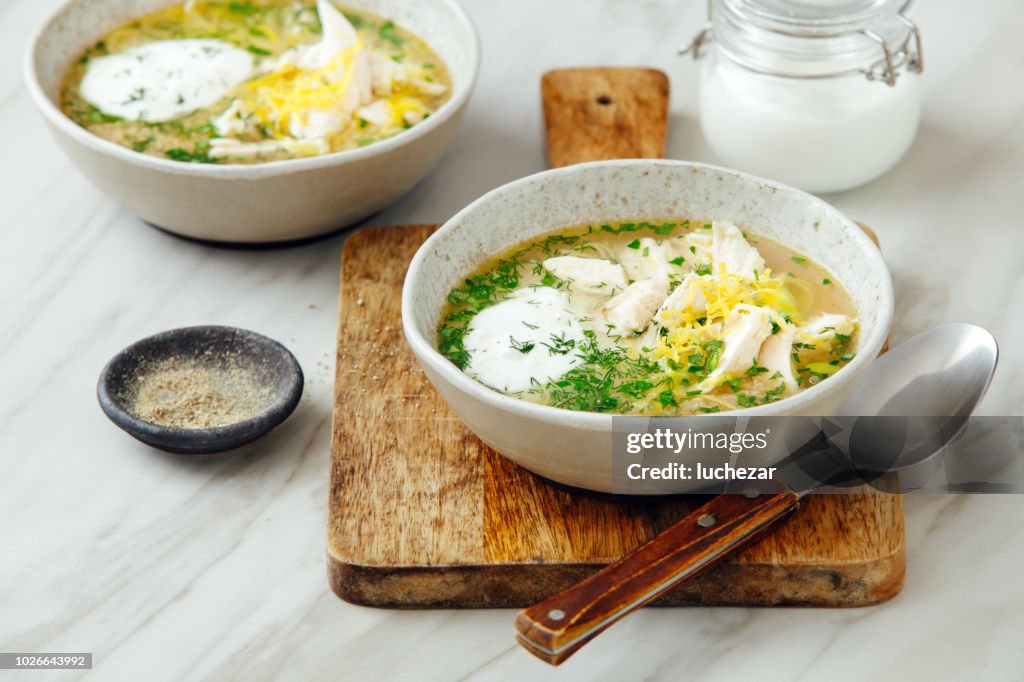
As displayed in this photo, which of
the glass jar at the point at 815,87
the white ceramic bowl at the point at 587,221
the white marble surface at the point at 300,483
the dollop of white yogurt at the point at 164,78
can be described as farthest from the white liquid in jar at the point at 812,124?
the dollop of white yogurt at the point at 164,78

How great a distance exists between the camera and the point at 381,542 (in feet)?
7.00

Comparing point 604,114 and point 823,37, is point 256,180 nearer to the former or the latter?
point 604,114

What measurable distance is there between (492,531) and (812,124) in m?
1.39

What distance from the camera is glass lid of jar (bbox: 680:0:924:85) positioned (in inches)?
112

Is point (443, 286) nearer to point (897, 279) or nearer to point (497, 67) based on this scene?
point (897, 279)

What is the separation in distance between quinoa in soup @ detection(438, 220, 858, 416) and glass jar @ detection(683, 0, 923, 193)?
1.87 ft

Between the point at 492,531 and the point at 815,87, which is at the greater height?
the point at 815,87

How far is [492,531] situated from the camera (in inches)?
84.9

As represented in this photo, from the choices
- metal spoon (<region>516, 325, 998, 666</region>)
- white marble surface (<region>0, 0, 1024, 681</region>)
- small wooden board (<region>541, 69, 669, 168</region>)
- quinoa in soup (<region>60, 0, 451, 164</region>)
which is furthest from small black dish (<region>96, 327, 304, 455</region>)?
small wooden board (<region>541, 69, 669, 168</region>)

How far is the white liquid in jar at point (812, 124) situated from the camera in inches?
116

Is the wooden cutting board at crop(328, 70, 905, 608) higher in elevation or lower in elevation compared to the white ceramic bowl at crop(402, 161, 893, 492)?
lower

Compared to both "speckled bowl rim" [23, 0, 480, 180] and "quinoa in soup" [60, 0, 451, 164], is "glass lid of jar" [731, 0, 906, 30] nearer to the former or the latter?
"speckled bowl rim" [23, 0, 480, 180]

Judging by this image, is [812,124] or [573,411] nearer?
[573,411]

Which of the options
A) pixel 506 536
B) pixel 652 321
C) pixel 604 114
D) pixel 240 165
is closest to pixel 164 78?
pixel 240 165
